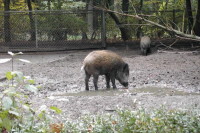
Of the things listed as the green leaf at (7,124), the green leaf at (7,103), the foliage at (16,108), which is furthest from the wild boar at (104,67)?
the green leaf at (7,103)

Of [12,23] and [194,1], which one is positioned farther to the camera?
[194,1]

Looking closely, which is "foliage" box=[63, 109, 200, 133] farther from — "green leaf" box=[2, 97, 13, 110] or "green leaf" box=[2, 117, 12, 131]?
"green leaf" box=[2, 97, 13, 110]

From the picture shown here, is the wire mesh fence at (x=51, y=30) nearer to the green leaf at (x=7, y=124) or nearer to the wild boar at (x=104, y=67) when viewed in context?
the wild boar at (x=104, y=67)

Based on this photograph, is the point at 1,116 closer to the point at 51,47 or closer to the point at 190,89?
the point at 190,89

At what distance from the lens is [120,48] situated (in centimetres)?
1822

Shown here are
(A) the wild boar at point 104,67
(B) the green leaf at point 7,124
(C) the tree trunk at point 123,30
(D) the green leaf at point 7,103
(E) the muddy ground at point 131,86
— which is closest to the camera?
(D) the green leaf at point 7,103

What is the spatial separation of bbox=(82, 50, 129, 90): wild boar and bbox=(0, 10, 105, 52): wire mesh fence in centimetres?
881

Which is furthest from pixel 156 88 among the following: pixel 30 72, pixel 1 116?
pixel 1 116

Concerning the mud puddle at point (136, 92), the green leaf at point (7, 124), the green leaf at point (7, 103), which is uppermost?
the green leaf at point (7, 103)

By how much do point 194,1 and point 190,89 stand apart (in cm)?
1364

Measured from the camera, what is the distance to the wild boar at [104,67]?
8.99 m

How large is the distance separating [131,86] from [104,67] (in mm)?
875

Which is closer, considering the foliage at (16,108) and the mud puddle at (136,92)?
the foliage at (16,108)

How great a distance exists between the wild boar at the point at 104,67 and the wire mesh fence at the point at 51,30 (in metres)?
8.81
